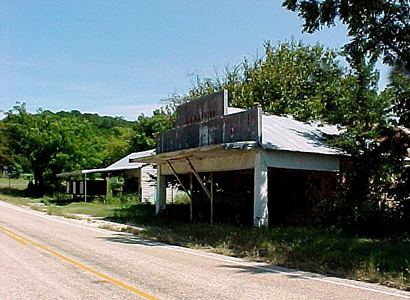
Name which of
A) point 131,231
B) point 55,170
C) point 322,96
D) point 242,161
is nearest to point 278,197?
point 242,161

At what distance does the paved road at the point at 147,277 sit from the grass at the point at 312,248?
0.67 m

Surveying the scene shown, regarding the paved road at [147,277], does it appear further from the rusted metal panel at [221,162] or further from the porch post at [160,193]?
the porch post at [160,193]

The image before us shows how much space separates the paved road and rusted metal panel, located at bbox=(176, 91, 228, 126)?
305 inches

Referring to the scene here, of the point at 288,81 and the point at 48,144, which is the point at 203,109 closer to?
the point at 288,81

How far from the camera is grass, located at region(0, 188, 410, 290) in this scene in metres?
11.4

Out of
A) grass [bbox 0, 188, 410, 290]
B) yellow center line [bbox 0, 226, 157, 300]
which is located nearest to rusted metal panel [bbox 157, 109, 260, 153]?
grass [bbox 0, 188, 410, 290]

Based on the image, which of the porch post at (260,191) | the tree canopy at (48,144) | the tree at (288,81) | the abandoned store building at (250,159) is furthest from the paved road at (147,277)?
the tree canopy at (48,144)

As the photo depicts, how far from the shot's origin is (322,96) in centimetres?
3847

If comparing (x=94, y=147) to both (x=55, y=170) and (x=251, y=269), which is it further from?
(x=251, y=269)

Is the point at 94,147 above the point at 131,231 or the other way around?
above

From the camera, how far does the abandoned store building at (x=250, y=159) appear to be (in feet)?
63.8

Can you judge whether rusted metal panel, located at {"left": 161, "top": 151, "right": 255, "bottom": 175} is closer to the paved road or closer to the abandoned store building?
the abandoned store building

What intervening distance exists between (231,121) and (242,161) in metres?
1.47

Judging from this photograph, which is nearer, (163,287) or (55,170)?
(163,287)
